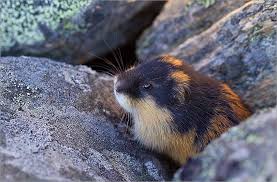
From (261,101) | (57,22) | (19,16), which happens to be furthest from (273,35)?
(19,16)

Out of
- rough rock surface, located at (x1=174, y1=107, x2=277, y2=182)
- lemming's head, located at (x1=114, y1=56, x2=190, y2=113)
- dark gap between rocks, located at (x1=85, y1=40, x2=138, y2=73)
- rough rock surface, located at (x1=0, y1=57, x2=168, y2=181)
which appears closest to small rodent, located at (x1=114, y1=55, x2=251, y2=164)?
lemming's head, located at (x1=114, y1=56, x2=190, y2=113)

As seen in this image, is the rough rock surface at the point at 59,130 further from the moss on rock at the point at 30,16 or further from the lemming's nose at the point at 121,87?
the moss on rock at the point at 30,16

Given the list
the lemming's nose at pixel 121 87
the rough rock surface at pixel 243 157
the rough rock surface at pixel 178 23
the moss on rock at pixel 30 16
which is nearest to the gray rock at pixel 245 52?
the rough rock surface at pixel 178 23

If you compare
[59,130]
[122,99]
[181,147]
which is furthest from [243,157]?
[122,99]

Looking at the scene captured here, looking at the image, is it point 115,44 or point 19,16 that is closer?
point 19,16

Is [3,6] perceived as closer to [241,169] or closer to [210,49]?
[210,49]

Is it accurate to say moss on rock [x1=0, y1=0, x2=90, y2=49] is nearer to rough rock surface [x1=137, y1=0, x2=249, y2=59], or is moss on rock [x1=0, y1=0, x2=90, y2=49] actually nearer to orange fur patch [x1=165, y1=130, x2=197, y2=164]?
rough rock surface [x1=137, y1=0, x2=249, y2=59]
